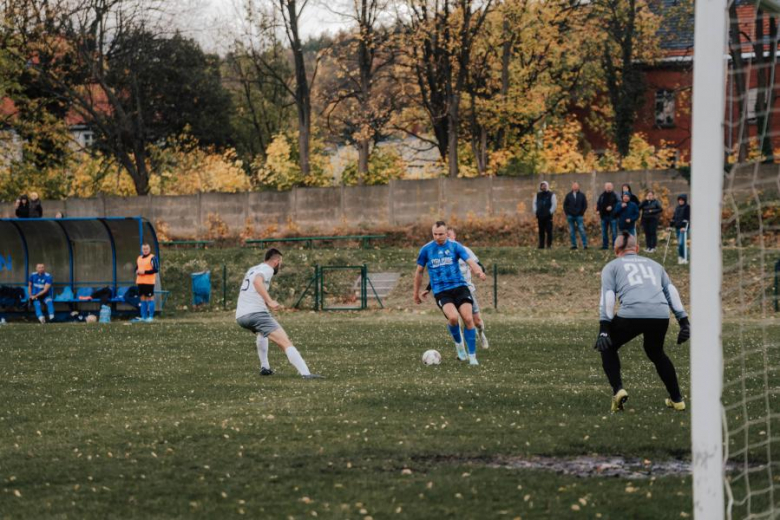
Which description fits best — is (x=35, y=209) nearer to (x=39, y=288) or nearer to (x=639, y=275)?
(x=39, y=288)

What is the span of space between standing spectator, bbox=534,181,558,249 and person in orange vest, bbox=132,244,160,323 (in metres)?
12.3

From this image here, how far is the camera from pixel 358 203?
1619 inches

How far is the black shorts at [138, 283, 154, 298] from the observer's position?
93.8ft

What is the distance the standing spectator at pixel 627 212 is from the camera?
33.0m

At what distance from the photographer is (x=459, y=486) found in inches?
322

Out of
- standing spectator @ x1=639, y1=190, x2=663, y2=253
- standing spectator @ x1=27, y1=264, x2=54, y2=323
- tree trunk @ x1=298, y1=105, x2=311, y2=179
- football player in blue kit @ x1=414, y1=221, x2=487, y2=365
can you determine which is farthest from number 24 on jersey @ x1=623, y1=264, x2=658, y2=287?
tree trunk @ x1=298, y1=105, x2=311, y2=179

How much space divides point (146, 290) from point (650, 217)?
48.8ft

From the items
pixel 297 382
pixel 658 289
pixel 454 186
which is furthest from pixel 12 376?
pixel 454 186

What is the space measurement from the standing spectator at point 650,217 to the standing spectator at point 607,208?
89 centimetres

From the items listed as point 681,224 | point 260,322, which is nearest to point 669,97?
point 681,224

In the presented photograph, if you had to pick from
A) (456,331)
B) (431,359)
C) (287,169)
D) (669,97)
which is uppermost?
(669,97)

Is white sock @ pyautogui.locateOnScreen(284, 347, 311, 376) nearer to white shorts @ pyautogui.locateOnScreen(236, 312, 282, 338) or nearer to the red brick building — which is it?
white shorts @ pyautogui.locateOnScreen(236, 312, 282, 338)

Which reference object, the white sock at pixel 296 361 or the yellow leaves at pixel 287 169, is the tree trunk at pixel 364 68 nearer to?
the yellow leaves at pixel 287 169

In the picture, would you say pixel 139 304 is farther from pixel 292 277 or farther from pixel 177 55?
pixel 177 55
